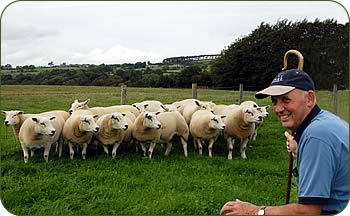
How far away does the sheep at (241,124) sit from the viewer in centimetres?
805

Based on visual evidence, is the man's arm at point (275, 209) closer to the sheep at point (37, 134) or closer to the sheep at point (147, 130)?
the sheep at point (37, 134)

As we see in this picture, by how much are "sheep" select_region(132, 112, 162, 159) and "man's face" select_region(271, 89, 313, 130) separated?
17.8ft

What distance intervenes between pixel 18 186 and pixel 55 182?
456 millimetres

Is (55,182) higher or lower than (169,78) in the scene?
lower

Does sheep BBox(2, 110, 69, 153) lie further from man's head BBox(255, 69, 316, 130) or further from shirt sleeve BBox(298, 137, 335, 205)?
shirt sleeve BBox(298, 137, 335, 205)

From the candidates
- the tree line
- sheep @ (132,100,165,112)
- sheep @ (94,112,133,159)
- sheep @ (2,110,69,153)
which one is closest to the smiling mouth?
the tree line

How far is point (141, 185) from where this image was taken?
5.61 meters

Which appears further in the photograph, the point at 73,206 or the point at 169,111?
the point at 169,111

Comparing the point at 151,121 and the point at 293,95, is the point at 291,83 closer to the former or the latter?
the point at 293,95

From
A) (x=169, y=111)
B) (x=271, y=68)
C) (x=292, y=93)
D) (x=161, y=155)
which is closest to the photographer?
(x=292, y=93)

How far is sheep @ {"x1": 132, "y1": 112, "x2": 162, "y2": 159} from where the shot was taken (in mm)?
7672

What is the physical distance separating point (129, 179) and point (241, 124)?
303 cm

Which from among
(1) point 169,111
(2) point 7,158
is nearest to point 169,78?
(2) point 7,158

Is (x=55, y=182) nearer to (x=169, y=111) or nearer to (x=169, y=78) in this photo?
(x=169, y=78)
